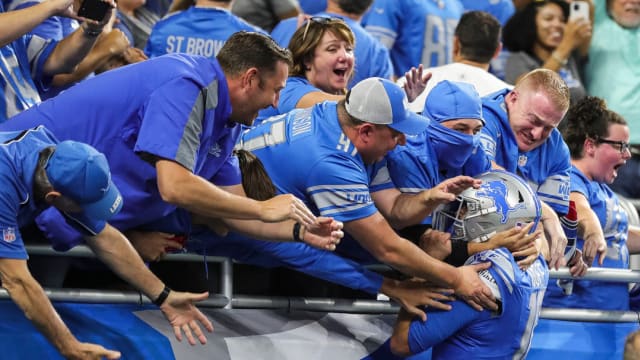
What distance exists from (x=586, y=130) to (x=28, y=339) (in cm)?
373

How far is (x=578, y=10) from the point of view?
9359 millimetres

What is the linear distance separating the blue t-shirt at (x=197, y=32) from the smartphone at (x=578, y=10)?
3036 mm

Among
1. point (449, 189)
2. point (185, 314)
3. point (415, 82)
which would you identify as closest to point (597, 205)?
point (415, 82)

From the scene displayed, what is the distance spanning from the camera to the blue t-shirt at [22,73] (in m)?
5.70

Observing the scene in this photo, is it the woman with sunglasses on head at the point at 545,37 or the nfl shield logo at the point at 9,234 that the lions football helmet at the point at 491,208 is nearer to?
the nfl shield logo at the point at 9,234

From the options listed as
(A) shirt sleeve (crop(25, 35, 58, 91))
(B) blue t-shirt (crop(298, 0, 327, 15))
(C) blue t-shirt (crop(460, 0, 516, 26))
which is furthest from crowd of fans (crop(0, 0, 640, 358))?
(C) blue t-shirt (crop(460, 0, 516, 26))

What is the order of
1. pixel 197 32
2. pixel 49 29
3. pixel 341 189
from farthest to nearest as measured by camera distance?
pixel 197 32 → pixel 49 29 → pixel 341 189

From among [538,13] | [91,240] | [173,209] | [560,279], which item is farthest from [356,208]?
[538,13]

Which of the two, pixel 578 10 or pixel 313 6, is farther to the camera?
pixel 578 10

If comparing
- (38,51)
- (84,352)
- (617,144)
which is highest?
(38,51)

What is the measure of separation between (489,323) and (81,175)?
2123 millimetres

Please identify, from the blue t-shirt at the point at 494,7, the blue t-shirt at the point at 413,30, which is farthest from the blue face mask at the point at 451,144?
the blue t-shirt at the point at 494,7

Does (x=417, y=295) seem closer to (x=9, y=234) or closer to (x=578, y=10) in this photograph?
(x=9, y=234)

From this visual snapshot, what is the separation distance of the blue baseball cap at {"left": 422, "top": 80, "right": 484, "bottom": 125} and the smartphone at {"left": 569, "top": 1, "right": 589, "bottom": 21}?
3517 millimetres
